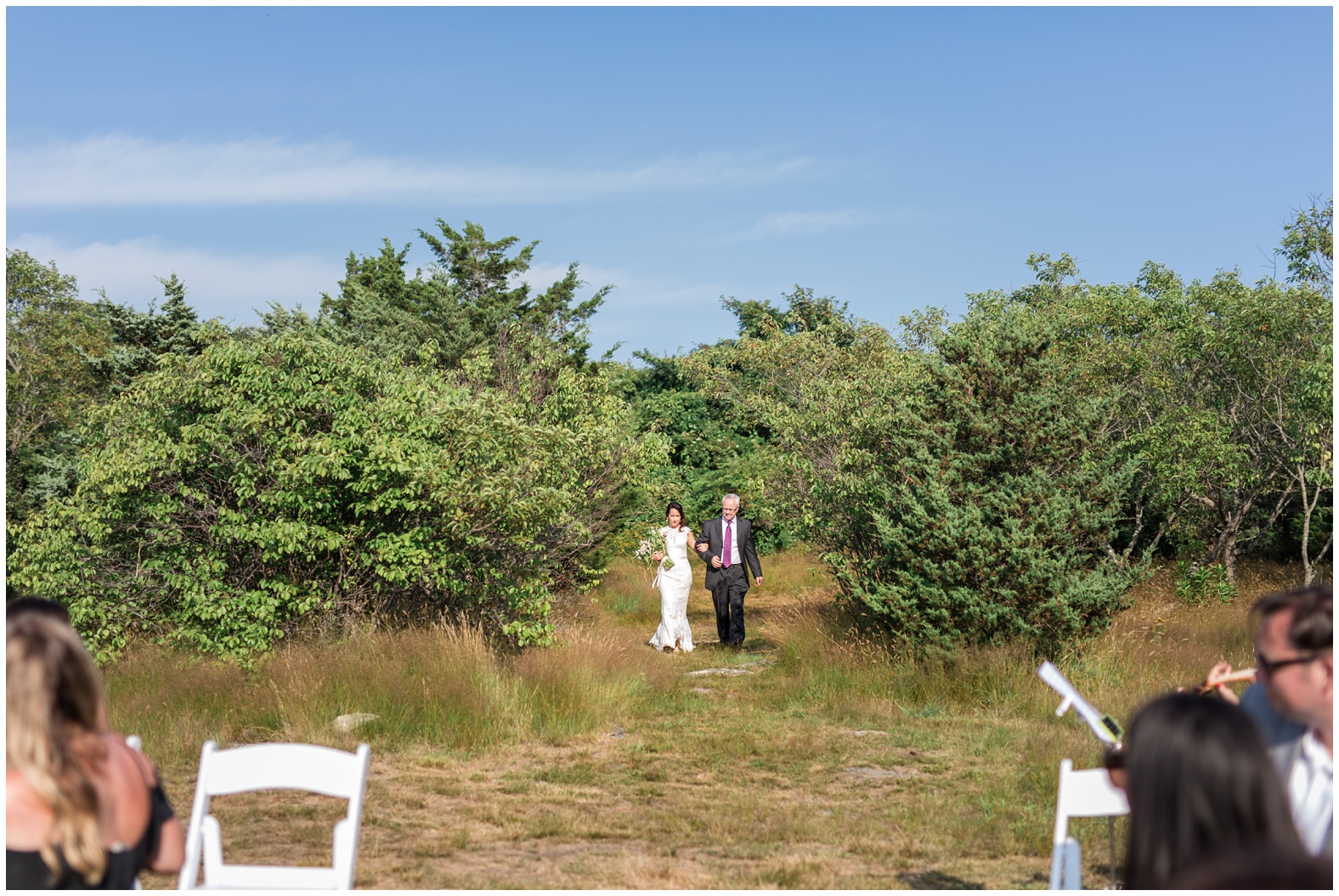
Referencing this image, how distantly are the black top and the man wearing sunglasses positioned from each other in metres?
3.08

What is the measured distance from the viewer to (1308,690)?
10.5ft

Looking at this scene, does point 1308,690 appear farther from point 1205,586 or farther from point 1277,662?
point 1205,586

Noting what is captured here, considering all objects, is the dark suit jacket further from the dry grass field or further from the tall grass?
the tall grass

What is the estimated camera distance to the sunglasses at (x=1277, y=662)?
126 inches

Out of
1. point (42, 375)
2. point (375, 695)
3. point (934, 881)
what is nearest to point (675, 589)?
point (375, 695)

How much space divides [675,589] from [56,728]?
11.0 metres

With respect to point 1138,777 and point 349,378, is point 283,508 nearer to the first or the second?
point 349,378

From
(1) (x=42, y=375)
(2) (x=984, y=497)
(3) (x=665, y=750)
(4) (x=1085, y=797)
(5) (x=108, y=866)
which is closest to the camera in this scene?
(5) (x=108, y=866)

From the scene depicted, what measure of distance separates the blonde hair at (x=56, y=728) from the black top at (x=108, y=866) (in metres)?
0.02

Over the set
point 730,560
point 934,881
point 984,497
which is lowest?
point 934,881

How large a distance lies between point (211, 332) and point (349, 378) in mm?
1288

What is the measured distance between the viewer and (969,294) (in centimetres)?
2052

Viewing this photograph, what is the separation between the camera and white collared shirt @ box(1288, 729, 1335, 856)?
10.3 ft

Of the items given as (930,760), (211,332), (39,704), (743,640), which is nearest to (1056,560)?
(930,760)
